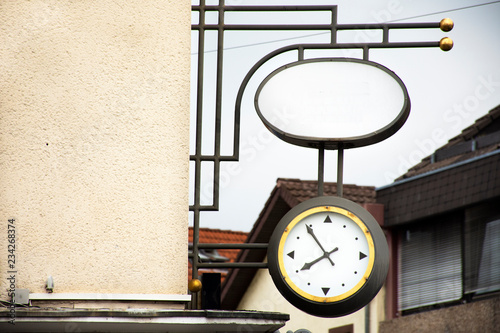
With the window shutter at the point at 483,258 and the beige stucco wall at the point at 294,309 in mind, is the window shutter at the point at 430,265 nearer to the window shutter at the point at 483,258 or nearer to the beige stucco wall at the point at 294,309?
the window shutter at the point at 483,258

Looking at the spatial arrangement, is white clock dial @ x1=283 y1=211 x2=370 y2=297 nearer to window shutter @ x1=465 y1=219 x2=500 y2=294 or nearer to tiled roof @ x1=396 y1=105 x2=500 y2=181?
window shutter @ x1=465 y1=219 x2=500 y2=294

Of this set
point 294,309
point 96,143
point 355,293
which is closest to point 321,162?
point 355,293

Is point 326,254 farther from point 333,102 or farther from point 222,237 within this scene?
point 222,237

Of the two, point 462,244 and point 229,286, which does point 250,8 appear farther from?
point 229,286

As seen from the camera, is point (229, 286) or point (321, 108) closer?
point (321, 108)

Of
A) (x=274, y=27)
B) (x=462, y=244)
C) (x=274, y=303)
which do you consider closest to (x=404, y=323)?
(x=462, y=244)

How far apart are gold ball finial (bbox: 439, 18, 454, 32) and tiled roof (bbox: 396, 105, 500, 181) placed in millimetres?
7269

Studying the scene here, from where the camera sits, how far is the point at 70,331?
265 inches

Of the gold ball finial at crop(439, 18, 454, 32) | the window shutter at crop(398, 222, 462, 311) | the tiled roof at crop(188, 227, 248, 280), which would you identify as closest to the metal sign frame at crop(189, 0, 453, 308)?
the gold ball finial at crop(439, 18, 454, 32)

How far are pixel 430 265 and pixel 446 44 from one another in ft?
24.4

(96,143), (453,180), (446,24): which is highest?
(453,180)

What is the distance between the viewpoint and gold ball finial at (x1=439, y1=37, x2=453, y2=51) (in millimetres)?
7543

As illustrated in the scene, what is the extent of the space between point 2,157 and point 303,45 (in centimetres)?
227

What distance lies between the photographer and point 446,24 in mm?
7551
